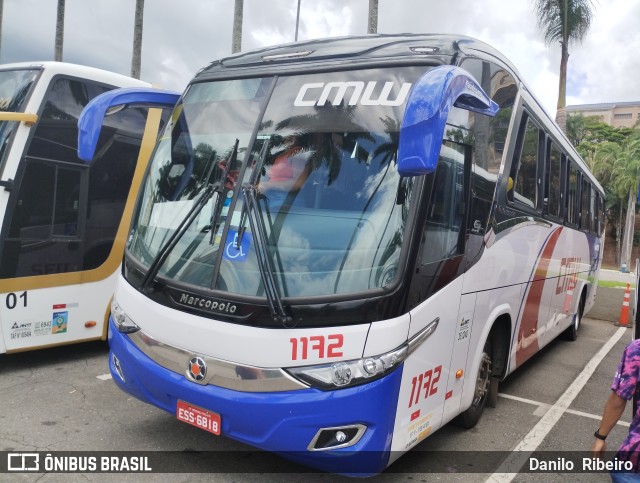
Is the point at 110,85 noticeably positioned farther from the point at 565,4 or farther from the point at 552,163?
the point at 565,4

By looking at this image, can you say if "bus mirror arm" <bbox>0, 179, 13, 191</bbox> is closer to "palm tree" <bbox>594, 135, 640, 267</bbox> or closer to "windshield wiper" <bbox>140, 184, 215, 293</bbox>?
"windshield wiper" <bbox>140, 184, 215, 293</bbox>

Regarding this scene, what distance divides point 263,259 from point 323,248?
0.37m

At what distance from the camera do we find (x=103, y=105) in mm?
4227

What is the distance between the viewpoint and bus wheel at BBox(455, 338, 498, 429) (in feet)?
15.4

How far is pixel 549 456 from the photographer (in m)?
4.51

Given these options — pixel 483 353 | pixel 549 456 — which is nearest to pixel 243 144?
pixel 483 353

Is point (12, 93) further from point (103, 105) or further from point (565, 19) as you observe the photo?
point (565, 19)

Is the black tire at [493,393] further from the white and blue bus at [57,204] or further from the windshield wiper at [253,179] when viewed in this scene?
the white and blue bus at [57,204]

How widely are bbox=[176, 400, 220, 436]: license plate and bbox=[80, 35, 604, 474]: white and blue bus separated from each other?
16mm

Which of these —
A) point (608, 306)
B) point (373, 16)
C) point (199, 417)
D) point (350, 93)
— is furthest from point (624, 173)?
point (199, 417)

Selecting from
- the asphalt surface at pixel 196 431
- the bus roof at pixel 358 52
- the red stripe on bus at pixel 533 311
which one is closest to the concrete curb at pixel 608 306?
the red stripe on bus at pixel 533 311

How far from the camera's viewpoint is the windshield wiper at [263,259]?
316 cm

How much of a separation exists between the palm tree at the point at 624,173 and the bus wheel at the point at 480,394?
127ft

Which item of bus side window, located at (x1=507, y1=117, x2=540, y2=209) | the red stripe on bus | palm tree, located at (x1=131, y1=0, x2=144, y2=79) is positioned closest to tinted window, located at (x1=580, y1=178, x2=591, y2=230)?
the red stripe on bus
